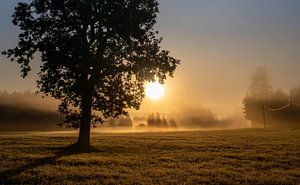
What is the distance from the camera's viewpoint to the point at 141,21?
133 ft

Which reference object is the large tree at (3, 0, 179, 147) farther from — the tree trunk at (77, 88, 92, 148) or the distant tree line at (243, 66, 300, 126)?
the distant tree line at (243, 66, 300, 126)

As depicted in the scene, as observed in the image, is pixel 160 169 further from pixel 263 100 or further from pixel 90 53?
pixel 263 100

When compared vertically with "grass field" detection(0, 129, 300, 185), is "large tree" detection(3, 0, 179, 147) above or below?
above

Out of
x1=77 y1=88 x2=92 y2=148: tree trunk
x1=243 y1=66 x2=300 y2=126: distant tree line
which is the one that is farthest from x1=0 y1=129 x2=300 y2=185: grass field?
x1=243 y1=66 x2=300 y2=126: distant tree line

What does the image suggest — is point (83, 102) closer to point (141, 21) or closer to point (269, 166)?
point (141, 21)

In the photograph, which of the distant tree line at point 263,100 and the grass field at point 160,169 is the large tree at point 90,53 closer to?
the grass field at point 160,169

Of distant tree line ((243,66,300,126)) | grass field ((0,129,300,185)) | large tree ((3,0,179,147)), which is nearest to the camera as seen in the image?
grass field ((0,129,300,185))

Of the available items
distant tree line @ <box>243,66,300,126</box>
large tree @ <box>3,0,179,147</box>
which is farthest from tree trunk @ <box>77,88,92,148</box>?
distant tree line @ <box>243,66,300,126</box>

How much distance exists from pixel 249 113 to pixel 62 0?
108192 millimetres

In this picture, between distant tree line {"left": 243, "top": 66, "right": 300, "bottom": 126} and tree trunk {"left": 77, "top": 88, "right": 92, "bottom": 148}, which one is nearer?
tree trunk {"left": 77, "top": 88, "right": 92, "bottom": 148}

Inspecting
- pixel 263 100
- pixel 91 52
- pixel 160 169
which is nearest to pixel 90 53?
pixel 91 52

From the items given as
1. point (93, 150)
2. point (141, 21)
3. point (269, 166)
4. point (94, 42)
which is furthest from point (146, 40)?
point (269, 166)

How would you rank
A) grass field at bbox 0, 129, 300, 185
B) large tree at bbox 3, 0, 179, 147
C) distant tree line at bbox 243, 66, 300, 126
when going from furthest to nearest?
distant tree line at bbox 243, 66, 300, 126
large tree at bbox 3, 0, 179, 147
grass field at bbox 0, 129, 300, 185

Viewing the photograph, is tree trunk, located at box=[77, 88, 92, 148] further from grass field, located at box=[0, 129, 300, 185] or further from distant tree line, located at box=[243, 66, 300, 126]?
distant tree line, located at box=[243, 66, 300, 126]
